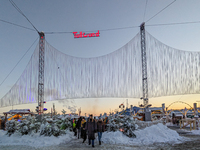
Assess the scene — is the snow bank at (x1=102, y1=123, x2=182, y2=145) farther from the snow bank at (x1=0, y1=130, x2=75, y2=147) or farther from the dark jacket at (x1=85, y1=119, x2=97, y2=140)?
the snow bank at (x1=0, y1=130, x2=75, y2=147)

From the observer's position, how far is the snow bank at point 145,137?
11016mm

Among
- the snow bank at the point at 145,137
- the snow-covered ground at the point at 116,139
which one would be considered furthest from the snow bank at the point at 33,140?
the snow bank at the point at 145,137

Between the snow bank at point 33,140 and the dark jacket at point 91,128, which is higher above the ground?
the dark jacket at point 91,128

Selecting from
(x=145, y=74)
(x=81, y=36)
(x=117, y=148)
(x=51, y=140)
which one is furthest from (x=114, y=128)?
(x=145, y=74)

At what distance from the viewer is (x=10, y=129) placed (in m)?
12.9

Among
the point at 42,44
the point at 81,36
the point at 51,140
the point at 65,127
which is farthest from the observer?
the point at 42,44

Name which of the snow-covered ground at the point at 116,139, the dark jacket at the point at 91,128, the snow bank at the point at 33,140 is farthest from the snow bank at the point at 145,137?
the snow bank at the point at 33,140

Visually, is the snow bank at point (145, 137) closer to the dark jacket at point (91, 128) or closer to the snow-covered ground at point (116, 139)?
the snow-covered ground at point (116, 139)

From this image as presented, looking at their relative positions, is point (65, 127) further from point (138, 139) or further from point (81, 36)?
point (81, 36)

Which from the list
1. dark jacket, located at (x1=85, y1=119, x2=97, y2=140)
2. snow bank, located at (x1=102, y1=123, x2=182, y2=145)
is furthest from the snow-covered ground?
dark jacket, located at (x1=85, y1=119, x2=97, y2=140)

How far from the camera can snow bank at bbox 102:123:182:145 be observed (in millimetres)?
11016

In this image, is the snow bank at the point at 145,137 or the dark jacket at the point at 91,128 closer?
the dark jacket at the point at 91,128

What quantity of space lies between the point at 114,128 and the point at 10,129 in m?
7.32

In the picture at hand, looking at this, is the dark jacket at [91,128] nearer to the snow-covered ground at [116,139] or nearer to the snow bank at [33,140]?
the snow-covered ground at [116,139]
